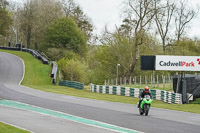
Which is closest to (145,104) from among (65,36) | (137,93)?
(137,93)

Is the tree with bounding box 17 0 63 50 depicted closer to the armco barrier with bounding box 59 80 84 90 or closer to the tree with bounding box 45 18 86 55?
the tree with bounding box 45 18 86 55

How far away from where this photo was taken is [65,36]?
261 feet

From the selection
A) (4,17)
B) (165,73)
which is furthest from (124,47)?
(4,17)

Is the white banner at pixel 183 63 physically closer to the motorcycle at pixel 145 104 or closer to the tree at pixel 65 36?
the motorcycle at pixel 145 104

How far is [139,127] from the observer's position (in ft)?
53.0

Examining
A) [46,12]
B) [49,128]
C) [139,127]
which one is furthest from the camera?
[46,12]

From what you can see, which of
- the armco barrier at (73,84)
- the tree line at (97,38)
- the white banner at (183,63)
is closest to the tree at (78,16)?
the tree line at (97,38)

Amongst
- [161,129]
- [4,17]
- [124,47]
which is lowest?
[161,129]

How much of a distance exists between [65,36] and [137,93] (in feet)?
140

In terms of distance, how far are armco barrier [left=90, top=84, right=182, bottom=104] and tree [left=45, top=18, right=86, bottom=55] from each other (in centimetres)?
3158

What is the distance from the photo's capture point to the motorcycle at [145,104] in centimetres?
2084

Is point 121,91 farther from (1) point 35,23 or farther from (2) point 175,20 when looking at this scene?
(1) point 35,23

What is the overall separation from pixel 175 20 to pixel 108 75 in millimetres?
15547

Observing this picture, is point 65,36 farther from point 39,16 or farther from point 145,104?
point 145,104
